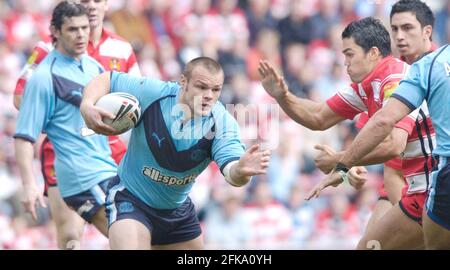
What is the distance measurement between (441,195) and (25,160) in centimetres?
419

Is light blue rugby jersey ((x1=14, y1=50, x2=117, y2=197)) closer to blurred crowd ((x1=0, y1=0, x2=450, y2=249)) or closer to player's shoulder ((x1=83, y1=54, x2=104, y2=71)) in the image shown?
player's shoulder ((x1=83, y1=54, x2=104, y2=71))

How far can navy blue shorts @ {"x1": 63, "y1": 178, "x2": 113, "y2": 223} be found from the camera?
1107cm

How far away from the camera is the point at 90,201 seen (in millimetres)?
11102

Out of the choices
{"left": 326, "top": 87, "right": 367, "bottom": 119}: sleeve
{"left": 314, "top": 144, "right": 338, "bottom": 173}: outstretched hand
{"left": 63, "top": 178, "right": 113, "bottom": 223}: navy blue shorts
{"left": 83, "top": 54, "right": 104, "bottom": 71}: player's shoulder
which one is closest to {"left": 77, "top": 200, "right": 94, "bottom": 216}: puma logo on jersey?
{"left": 63, "top": 178, "right": 113, "bottom": 223}: navy blue shorts

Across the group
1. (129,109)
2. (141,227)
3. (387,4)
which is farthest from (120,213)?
(387,4)

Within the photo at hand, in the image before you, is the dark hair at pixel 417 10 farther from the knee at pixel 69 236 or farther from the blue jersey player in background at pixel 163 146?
the knee at pixel 69 236

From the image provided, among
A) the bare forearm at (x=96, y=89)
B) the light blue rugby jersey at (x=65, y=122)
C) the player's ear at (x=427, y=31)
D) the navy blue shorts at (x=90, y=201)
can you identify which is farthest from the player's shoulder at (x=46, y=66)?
the player's ear at (x=427, y=31)

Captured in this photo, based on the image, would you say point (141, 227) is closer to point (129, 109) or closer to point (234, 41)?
point (129, 109)

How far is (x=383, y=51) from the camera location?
10.0 metres

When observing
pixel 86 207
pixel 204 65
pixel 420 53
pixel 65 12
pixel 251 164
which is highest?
pixel 65 12

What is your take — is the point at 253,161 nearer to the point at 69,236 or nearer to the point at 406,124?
the point at 406,124

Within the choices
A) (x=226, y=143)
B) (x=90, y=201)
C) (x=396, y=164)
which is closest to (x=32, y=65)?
(x=90, y=201)

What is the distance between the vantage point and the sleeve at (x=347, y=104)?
34.4 feet

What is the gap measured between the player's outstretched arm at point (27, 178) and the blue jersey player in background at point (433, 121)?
3153 millimetres
